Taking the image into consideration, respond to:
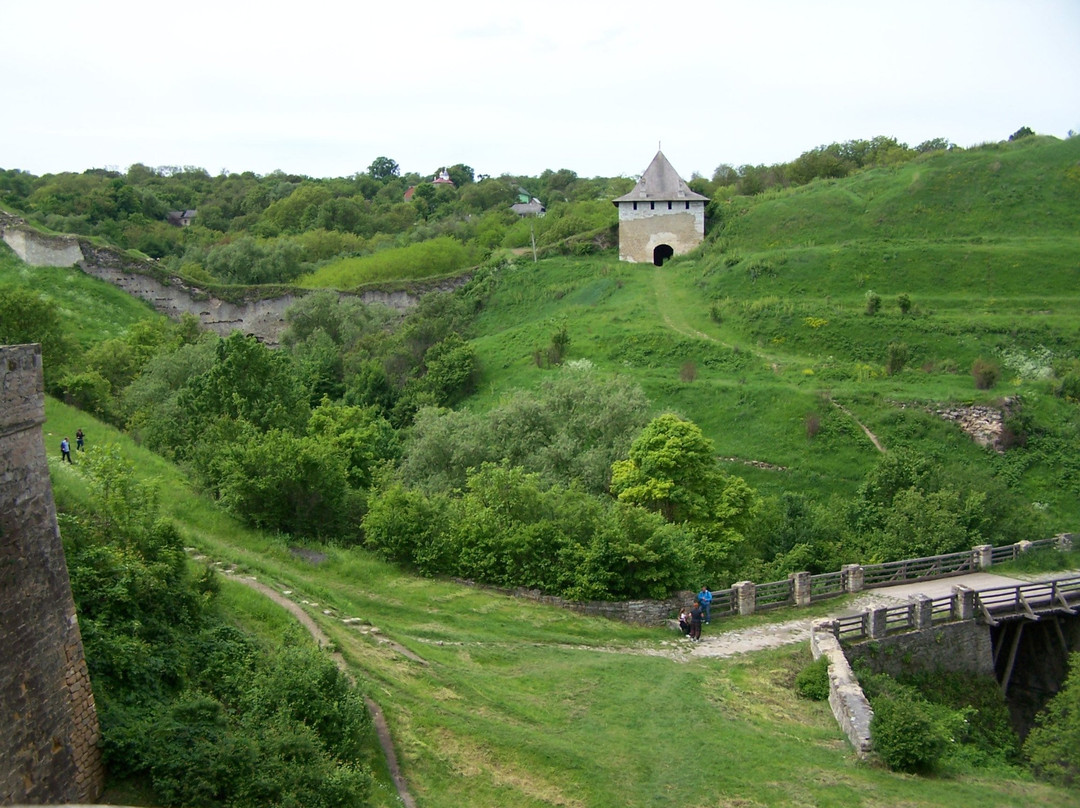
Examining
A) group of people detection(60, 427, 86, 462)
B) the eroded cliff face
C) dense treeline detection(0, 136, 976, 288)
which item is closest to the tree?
dense treeline detection(0, 136, 976, 288)

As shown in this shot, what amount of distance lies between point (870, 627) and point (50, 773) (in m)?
12.9

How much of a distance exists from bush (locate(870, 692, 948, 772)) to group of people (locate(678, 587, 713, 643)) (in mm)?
4653

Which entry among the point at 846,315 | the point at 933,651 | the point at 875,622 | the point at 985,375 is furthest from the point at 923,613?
the point at 846,315

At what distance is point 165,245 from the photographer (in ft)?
242

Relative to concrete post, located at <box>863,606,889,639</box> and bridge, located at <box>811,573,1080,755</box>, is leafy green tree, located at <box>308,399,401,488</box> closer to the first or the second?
concrete post, located at <box>863,606,889,639</box>

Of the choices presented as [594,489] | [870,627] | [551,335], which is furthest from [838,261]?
[870,627]

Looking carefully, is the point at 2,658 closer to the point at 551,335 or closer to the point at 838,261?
the point at 551,335

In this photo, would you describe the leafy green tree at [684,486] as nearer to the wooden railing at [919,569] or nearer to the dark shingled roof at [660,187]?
the wooden railing at [919,569]

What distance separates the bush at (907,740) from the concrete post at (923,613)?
15.6 ft

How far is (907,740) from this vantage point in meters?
12.1

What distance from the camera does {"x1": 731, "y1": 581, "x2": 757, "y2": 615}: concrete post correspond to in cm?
1827

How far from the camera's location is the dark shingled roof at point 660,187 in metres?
50.0

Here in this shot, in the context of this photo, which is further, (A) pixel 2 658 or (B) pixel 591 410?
(B) pixel 591 410

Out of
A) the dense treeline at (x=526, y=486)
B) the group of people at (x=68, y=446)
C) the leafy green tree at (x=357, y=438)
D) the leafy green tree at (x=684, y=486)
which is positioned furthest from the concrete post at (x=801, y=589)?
the group of people at (x=68, y=446)
